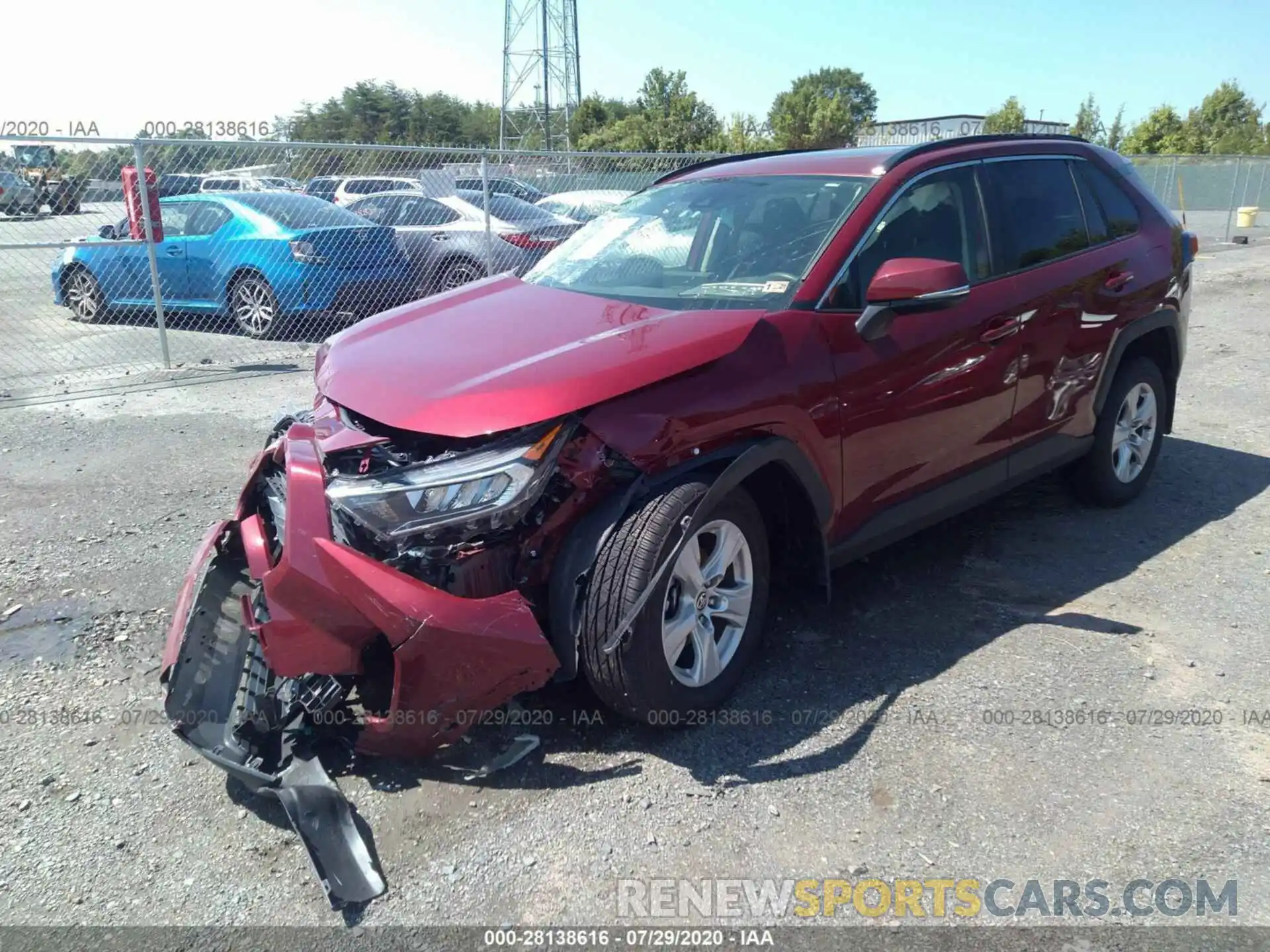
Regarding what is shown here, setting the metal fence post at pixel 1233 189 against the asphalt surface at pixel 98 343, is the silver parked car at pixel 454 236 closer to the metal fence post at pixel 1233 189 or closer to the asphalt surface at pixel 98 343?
the asphalt surface at pixel 98 343

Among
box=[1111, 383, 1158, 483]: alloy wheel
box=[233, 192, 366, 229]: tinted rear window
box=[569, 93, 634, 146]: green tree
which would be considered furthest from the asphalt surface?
box=[569, 93, 634, 146]: green tree

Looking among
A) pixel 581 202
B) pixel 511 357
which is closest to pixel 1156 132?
pixel 581 202

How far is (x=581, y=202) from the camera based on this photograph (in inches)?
511

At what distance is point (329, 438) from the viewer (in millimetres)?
3016

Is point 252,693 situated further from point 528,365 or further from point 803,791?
point 803,791

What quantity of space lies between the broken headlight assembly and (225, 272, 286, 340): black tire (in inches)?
305

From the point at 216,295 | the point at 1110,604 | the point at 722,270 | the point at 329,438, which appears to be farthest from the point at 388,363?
the point at 216,295

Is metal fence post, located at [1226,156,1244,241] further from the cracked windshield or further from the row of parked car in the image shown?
the cracked windshield

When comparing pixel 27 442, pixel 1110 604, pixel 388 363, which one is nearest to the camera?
pixel 388 363

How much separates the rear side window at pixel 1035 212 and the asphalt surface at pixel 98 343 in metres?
6.78

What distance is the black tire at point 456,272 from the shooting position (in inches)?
430

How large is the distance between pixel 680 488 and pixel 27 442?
5519 mm

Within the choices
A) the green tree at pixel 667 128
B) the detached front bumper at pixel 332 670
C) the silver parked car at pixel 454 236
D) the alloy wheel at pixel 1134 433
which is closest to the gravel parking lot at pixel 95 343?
the silver parked car at pixel 454 236

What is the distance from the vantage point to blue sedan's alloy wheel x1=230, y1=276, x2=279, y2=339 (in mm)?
9789
